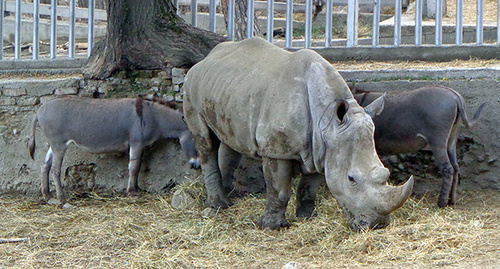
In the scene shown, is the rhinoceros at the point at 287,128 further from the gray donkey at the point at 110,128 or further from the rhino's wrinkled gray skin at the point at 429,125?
the rhino's wrinkled gray skin at the point at 429,125

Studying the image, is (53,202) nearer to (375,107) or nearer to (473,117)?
(375,107)

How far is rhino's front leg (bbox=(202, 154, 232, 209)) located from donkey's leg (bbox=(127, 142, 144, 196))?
0.92 meters

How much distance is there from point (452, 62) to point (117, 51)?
4.11m

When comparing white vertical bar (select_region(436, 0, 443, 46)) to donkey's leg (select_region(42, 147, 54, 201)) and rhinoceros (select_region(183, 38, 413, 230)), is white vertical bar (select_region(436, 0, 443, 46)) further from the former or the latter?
donkey's leg (select_region(42, 147, 54, 201))

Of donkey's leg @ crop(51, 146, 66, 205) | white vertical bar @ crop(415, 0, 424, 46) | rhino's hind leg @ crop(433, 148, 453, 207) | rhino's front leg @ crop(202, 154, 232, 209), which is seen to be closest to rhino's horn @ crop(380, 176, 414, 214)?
rhino's hind leg @ crop(433, 148, 453, 207)

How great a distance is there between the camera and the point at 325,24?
886cm

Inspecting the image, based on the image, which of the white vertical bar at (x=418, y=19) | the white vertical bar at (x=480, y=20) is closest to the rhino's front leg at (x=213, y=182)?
the white vertical bar at (x=418, y=19)

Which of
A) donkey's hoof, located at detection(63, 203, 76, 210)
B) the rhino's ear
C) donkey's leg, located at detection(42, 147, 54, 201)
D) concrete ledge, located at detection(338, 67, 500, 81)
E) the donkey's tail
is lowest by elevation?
donkey's hoof, located at detection(63, 203, 76, 210)

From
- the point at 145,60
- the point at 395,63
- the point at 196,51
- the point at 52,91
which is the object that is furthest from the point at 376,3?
the point at 52,91

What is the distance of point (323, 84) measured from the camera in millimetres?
5461

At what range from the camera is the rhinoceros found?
511cm

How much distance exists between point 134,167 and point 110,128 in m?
0.53

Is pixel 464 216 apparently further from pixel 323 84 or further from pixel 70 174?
pixel 70 174

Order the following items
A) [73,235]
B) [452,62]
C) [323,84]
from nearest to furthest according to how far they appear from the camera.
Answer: [323,84] < [73,235] < [452,62]
